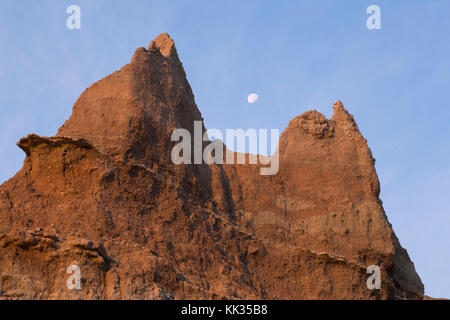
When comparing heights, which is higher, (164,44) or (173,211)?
(164,44)

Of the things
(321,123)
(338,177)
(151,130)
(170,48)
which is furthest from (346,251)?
(170,48)

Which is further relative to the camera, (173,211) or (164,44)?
(164,44)

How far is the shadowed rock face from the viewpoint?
624 inches

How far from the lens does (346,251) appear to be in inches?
794

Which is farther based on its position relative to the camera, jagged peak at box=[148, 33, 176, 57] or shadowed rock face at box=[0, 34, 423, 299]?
jagged peak at box=[148, 33, 176, 57]

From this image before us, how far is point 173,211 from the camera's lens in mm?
18078

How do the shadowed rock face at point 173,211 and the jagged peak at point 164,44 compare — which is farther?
the jagged peak at point 164,44

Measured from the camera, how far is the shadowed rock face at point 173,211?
52.0 ft

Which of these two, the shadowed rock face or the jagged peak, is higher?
the jagged peak

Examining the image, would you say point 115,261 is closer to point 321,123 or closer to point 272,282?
point 272,282

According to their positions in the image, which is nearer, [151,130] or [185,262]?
[185,262]

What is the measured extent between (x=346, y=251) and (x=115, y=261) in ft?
24.5
